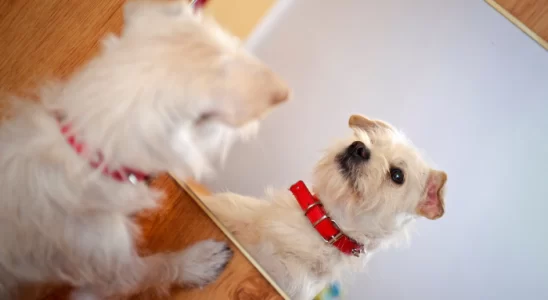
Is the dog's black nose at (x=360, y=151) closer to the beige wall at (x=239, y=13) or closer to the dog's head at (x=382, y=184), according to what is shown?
the dog's head at (x=382, y=184)

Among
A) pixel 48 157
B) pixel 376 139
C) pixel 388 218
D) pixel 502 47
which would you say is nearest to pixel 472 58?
pixel 502 47

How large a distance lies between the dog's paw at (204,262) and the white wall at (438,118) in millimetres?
618

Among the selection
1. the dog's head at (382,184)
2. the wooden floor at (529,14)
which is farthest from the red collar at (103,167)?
the wooden floor at (529,14)

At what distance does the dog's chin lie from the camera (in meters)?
0.78

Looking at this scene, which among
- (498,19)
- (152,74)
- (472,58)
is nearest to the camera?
(152,74)

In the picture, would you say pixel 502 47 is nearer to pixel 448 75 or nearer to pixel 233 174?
pixel 448 75

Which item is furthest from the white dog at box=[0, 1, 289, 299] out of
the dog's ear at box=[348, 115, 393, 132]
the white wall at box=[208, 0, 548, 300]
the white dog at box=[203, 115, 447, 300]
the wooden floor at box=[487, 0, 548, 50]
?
the wooden floor at box=[487, 0, 548, 50]

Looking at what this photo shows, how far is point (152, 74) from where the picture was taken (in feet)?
2.33

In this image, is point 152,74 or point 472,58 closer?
point 152,74

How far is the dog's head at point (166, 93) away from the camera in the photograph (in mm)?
714

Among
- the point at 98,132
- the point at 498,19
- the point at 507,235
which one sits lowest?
the point at 98,132

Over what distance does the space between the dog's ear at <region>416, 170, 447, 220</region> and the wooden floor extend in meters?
0.83

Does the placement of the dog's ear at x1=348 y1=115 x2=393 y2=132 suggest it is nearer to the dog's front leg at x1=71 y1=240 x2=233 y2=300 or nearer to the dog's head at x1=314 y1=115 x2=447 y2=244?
the dog's head at x1=314 y1=115 x2=447 y2=244

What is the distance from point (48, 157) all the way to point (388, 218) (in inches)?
41.4
